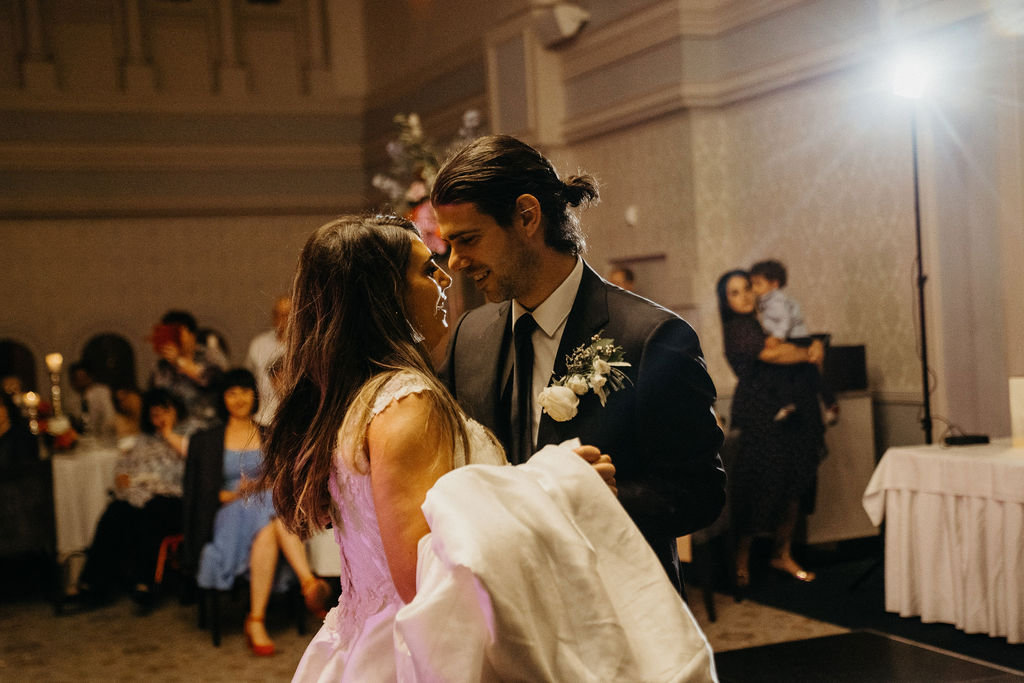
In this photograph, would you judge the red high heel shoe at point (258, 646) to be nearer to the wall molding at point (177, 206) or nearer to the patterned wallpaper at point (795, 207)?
the patterned wallpaper at point (795, 207)

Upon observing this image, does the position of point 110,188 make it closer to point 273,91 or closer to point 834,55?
point 273,91

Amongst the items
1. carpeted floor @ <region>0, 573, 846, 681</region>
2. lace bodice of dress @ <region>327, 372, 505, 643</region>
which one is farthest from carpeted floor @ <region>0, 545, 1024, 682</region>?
lace bodice of dress @ <region>327, 372, 505, 643</region>

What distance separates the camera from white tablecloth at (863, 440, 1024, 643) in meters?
4.34

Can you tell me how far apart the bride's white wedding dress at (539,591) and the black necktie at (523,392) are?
1.39 feet

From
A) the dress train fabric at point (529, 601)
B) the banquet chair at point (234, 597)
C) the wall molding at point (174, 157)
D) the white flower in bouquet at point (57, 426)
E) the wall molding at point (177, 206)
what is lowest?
the banquet chair at point (234, 597)

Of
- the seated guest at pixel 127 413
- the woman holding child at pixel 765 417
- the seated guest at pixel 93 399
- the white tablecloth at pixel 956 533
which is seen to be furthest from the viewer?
the seated guest at pixel 93 399

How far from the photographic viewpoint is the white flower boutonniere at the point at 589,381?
6.38ft

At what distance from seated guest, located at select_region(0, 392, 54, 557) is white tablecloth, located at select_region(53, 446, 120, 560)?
59 mm

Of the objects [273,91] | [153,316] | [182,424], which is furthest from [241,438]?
[273,91]

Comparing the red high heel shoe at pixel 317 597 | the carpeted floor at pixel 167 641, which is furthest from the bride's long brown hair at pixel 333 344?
the carpeted floor at pixel 167 641

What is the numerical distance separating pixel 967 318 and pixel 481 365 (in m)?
4.61

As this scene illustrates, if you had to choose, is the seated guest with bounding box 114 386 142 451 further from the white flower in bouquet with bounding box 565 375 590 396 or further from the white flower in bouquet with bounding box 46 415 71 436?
the white flower in bouquet with bounding box 565 375 590 396

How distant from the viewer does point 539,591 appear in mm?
1472

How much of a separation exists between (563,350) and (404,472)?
53 centimetres
